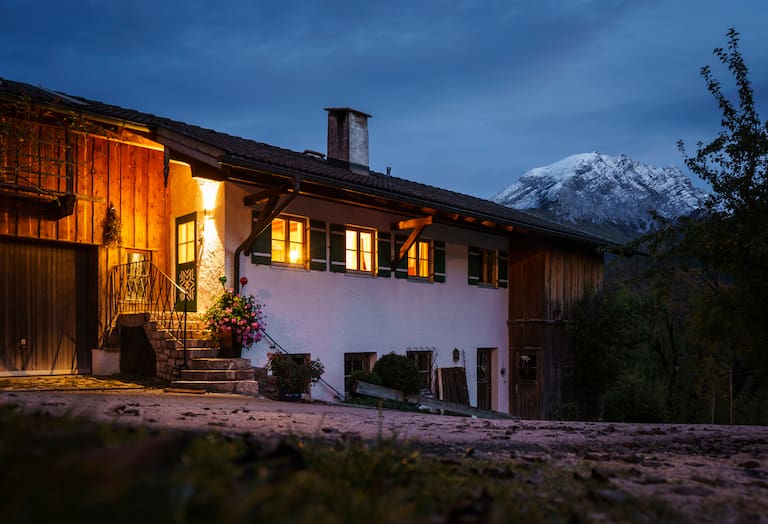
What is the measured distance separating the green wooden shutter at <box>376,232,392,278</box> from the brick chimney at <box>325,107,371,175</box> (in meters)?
3.69

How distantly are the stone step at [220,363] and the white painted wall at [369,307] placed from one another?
108 cm

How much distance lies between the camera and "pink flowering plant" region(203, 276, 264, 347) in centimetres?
1276

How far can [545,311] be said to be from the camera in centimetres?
2012

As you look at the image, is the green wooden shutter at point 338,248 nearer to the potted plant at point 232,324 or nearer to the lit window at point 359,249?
the lit window at point 359,249

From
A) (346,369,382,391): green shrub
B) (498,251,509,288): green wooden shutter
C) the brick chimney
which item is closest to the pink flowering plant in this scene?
(346,369,382,391): green shrub

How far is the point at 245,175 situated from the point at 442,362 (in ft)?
24.0

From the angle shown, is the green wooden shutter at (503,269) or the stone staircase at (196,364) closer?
the stone staircase at (196,364)

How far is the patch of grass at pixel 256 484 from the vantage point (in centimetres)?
171

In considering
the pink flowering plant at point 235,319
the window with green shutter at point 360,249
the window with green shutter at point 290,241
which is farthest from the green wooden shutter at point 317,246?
the pink flowering plant at point 235,319

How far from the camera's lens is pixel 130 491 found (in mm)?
1707

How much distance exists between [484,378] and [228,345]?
8989mm

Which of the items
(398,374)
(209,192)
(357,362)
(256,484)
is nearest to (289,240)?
(209,192)

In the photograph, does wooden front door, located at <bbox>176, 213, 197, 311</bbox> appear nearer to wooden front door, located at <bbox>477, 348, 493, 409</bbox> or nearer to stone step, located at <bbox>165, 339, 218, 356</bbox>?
stone step, located at <bbox>165, 339, 218, 356</bbox>

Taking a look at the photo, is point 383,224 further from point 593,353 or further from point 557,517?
point 557,517
